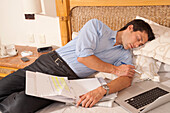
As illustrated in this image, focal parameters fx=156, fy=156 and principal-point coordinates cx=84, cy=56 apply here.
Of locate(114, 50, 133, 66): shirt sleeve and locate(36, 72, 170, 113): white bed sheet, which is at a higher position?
locate(114, 50, 133, 66): shirt sleeve

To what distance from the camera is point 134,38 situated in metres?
1.28

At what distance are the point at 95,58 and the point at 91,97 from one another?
34cm

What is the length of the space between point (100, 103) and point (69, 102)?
0.65 ft

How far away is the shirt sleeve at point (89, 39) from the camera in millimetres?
→ 1204

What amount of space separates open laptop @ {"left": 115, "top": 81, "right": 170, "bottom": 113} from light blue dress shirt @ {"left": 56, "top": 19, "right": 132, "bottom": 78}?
0.86 feet

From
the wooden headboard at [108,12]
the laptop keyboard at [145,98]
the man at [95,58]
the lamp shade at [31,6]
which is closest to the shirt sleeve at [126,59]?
the man at [95,58]

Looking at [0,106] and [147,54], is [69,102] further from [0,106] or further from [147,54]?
[147,54]

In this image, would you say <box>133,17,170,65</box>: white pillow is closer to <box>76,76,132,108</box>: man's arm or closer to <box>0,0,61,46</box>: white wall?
<box>76,76,132,108</box>: man's arm

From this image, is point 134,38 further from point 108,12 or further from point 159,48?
point 108,12

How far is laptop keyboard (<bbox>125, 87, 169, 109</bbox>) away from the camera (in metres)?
0.97

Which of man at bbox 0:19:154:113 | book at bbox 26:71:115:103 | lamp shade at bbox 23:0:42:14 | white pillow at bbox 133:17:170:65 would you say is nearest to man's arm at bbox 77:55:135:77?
man at bbox 0:19:154:113

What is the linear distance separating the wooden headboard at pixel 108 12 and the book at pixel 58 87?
30.9 inches

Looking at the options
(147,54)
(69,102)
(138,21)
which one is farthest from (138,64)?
(69,102)

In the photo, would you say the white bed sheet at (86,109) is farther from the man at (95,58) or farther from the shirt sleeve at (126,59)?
the shirt sleeve at (126,59)
